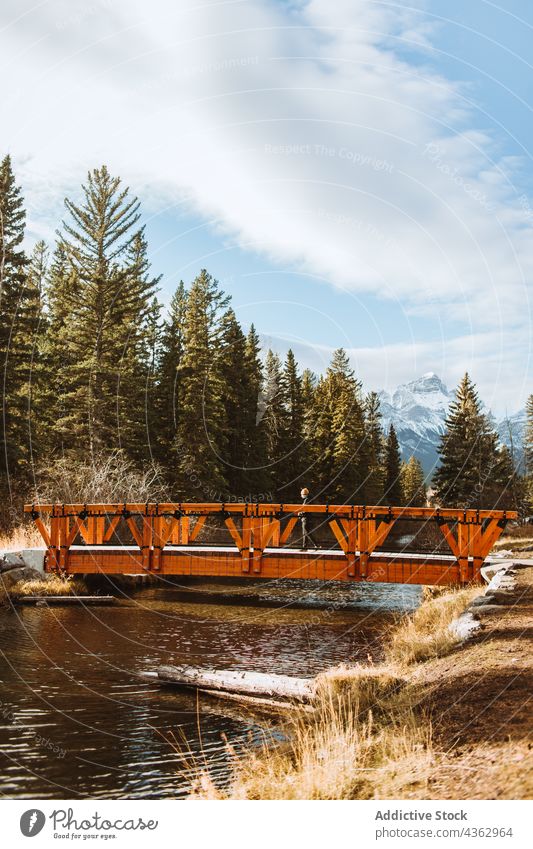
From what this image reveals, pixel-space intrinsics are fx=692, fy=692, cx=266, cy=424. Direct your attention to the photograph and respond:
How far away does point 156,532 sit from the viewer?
1995cm

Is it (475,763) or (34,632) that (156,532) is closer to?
(34,632)

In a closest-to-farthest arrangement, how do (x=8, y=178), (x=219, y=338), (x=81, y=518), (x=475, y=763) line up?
(x=475, y=763)
(x=81, y=518)
(x=8, y=178)
(x=219, y=338)

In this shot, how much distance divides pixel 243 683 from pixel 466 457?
4163cm

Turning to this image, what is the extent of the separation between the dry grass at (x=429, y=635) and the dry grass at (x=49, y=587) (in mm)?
9580

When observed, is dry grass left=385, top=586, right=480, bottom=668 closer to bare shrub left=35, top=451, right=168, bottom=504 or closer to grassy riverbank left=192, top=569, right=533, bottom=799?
grassy riverbank left=192, top=569, right=533, bottom=799

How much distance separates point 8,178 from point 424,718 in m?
33.3

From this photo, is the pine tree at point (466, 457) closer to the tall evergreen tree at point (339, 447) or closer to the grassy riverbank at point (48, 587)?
the tall evergreen tree at point (339, 447)

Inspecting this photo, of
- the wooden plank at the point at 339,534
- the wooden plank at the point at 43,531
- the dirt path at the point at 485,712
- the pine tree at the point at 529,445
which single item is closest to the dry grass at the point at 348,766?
the dirt path at the point at 485,712

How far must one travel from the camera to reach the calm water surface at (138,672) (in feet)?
23.5

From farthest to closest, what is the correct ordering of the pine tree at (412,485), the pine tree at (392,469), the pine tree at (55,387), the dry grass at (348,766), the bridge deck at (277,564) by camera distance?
the pine tree at (412,485)
the pine tree at (392,469)
the pine tree at (55,387)
the bridge deck at (277,564)
the dry grass at (348,766)

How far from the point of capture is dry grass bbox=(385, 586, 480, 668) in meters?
9.99

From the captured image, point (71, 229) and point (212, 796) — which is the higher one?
point (71, 229)

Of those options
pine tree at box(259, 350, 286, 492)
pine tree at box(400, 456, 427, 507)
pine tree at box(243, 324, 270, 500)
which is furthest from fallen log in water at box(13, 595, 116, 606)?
pine tree at box(400, 456, 427, 507)

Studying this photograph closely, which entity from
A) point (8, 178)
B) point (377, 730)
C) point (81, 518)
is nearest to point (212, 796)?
point (377, 730)
